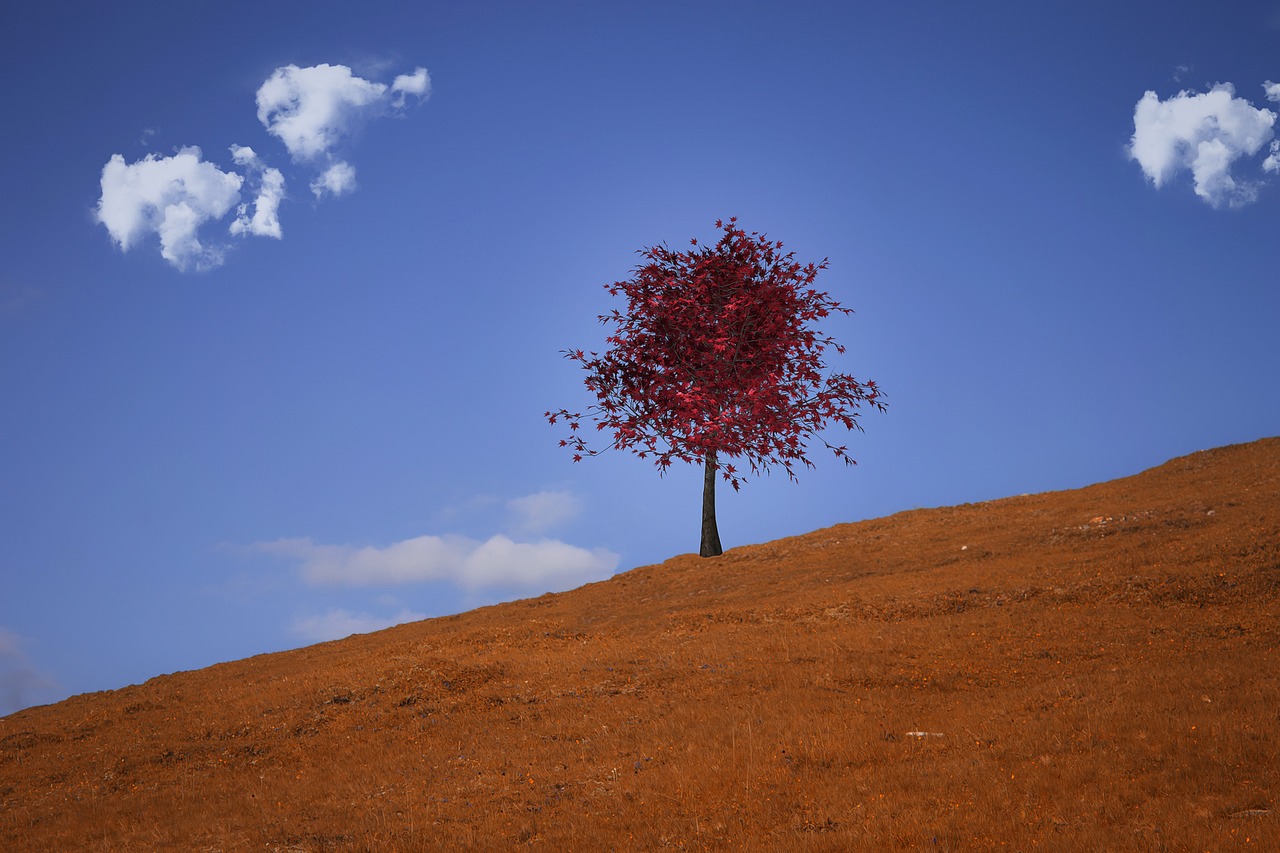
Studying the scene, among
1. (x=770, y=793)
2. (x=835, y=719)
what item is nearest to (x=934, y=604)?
(x=835, y=719)

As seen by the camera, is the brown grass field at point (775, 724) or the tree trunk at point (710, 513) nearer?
the brown grass field at point (775, 724)

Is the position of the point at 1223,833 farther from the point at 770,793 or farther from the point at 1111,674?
the point at 1111,674

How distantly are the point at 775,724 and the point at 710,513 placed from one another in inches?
920

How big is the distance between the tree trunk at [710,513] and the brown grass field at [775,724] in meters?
6.92

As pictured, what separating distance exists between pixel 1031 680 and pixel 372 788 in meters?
→ 11.5

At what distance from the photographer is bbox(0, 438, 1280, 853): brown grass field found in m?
11.9

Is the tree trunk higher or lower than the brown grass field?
higher

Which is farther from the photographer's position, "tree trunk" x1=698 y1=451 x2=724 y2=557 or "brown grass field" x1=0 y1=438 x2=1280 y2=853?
"tree trunk" x1=698 y1=451 x2=724 y2=557

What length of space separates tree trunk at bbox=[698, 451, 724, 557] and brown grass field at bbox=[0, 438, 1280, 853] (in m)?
6.92

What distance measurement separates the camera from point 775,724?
1591 cm

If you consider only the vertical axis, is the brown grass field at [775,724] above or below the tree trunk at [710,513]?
below

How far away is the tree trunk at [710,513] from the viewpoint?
3875 centimetres

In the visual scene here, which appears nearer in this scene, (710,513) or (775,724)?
(775,724)

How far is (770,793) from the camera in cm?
1284
